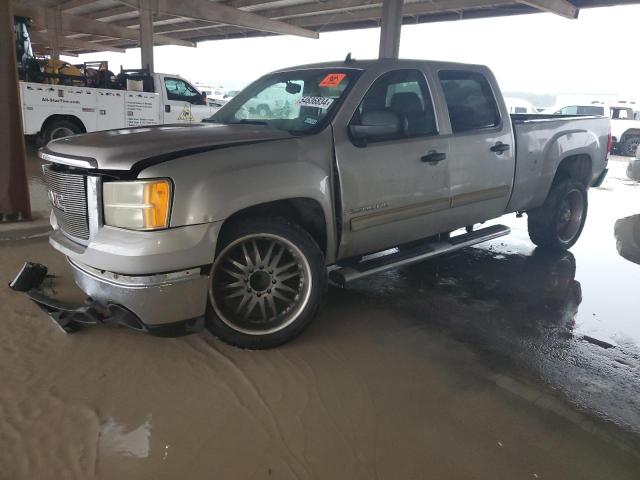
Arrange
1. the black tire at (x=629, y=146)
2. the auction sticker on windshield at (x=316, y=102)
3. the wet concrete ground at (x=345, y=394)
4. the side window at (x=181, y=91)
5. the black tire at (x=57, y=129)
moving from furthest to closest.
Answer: the black tire at (x=629, y=146)
the side window at (x=181, y=91)
the black tire at (x=57, y=129)
the auction sticker on windshield at (x=316, y=102)
the wet concrete ground at (x=345, y=394)

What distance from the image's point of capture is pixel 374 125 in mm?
3547

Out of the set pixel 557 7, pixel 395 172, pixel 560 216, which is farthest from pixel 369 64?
pixel 557 7

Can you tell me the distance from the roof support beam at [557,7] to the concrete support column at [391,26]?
3.03m

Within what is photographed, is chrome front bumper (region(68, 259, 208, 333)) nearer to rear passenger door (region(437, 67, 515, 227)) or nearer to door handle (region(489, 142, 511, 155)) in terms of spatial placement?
rear passenger door (region(437, 67, 515, 227))

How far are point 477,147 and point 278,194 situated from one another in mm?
2075

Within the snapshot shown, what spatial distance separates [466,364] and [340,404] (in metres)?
0.97

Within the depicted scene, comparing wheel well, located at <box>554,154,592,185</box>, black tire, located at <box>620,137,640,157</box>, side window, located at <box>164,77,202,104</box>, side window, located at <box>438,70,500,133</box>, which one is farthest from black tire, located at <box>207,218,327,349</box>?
black tire, located at <box>620,137,640,157</box>

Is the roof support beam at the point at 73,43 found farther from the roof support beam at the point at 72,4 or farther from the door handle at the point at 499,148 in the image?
the door handle at the point at 499,148

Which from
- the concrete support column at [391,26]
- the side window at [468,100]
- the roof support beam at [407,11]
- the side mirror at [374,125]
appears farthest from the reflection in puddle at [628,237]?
the roof support beam at [407,11]

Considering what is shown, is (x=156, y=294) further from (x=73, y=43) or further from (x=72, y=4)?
(x=73, y=43)

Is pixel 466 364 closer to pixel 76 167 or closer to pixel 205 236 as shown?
pixel 205 236

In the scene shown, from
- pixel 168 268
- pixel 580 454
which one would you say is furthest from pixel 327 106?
pixel 580 454

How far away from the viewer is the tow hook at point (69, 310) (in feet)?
9.32

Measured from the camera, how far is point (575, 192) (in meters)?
5.74
